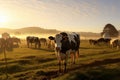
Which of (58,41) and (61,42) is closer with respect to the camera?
(58,41)

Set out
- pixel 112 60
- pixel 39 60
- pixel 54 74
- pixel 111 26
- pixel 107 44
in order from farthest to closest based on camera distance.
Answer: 1. pixel 111 26
2. pixel 107 44
3. pixel 39 60
4. pixel 112 60
5. pixel 54 74

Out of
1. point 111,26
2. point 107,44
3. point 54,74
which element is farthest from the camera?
point 111,26

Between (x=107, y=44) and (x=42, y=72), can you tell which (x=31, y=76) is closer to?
(x=42, y=72)

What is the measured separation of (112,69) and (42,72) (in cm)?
870

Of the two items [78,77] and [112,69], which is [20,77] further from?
[112,69]

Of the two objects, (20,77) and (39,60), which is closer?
(20,77)

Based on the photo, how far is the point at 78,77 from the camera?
25641 millimetres

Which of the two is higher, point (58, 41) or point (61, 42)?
point (58, 41)

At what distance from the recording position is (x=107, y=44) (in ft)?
270

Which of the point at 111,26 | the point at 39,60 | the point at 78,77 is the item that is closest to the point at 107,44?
the point at 39,60

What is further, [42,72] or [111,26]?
[111,26]

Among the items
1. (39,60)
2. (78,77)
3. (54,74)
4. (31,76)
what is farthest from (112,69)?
(39,60)

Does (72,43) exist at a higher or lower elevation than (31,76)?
higher

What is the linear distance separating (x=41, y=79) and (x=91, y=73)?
5611 mm
